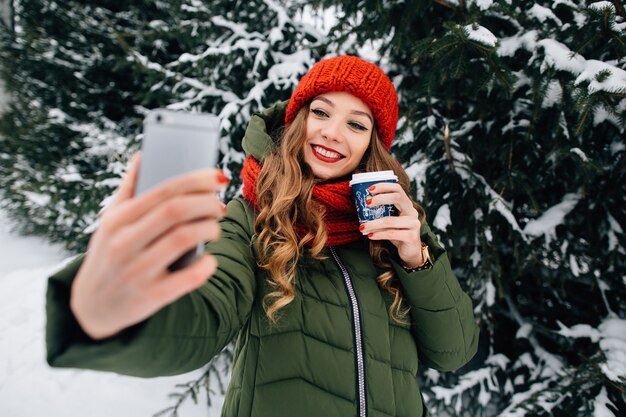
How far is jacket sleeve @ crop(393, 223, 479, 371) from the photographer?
4.35ft

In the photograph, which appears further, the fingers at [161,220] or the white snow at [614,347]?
the white snow at [614,347]

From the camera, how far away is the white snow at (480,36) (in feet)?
5.03

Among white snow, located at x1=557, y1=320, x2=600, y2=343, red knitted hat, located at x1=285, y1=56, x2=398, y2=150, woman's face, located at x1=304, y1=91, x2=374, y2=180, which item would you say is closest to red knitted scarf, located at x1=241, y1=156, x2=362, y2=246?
woman's face, located at x1=304, y1=91, x2=374, y2=180

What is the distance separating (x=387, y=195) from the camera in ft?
4.03

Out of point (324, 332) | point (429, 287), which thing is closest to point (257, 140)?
point (324, 332)

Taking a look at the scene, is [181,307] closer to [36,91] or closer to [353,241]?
[353,241]

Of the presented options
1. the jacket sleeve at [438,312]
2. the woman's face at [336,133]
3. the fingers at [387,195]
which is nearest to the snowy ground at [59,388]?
the jacket sleeve at [438,312]

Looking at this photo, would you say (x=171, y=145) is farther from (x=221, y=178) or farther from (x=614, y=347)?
(x=614, y=347)

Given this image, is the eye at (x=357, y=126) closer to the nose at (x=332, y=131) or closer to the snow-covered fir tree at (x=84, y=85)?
the nose at (x=332, y=131)

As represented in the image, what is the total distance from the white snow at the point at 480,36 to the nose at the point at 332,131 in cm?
79

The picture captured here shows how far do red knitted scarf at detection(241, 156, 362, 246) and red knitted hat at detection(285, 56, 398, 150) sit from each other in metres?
0.45

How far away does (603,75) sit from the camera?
4.69 feet

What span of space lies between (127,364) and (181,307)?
158 millimetres

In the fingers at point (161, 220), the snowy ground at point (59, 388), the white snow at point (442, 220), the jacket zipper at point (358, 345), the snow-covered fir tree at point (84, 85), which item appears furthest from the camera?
the snow-covered fir tree at point (84, 85)
